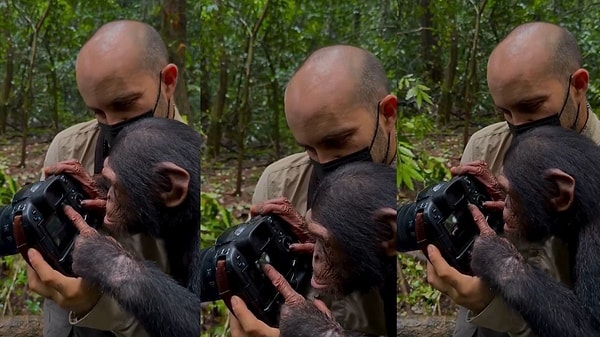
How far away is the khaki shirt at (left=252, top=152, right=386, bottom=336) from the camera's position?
Answer: 1.82 meters

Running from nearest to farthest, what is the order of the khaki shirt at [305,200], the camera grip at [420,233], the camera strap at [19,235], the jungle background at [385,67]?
1. the camera strap at [19,235]
2. the camera grip at [420,233]
3. the khaki shirt at [305,200]
4. the jungle background at [385,67]

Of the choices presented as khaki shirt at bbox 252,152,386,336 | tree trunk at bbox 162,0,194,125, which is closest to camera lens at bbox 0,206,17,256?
tree trunk at bbox 162,0,194,125

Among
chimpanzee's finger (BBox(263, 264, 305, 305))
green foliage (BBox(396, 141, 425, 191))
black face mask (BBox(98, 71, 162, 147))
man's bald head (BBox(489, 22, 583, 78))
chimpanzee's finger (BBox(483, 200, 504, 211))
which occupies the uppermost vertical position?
man's bald head (BBox(489, 22, 583, 78))

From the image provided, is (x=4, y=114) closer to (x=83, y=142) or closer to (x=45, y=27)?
(x=45, y=27)

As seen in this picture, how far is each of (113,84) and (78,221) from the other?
33 centimetres

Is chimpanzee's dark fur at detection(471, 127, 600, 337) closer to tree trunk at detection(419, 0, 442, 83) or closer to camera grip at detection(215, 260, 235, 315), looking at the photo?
tree trunk at detection(419, 0, 442, 83)

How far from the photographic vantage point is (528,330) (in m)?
1.84

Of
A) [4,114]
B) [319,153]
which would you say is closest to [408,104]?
[319,153]

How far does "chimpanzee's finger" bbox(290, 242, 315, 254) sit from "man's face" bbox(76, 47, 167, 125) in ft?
1.69

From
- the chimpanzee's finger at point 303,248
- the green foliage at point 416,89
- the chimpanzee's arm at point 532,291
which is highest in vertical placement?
the green foliage at point 416,89

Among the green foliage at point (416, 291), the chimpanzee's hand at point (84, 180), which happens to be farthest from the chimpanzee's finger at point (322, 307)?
the chimpanzee's hand at point (84, 180)

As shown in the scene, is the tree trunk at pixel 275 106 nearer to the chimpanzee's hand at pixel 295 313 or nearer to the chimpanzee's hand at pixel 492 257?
the chimpanzee's hand at pixel 295 313

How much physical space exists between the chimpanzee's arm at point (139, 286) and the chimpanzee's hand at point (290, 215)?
284mm

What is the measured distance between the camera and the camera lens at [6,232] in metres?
1.50
